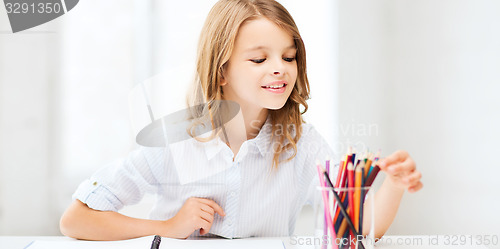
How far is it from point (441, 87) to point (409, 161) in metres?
0.46

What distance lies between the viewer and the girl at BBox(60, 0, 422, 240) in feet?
2.15

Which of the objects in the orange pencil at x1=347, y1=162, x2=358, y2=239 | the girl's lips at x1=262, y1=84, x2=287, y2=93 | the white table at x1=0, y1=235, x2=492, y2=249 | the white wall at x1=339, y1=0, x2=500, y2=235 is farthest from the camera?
the white wall at x1=339, y1=0, x2=500, y2=235

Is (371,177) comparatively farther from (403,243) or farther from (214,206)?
(214,206)

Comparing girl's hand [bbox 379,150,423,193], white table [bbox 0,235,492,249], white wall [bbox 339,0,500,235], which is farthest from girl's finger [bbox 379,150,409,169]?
white wall [bbox 339,0,500,235]

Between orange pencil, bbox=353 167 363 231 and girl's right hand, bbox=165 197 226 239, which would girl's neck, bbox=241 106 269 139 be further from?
orange pencil, bbox=353 167 363 231

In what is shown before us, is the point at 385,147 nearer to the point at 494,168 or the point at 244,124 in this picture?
the point at 494,168

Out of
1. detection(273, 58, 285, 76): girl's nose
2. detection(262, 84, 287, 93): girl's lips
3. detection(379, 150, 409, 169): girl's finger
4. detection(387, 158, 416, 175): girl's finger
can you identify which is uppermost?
detection(273, 58, 285, 76): girl's nose

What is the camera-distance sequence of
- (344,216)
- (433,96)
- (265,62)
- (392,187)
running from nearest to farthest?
1. (344,216)
2. (392,187)
3. (265,62)
4. (433,96)

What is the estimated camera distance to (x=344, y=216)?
1.48 ft

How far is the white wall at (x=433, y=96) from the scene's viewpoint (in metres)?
0.77

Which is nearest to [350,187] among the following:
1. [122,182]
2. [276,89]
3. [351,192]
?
[351,192]

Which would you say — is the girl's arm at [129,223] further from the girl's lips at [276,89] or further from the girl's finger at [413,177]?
the girl's finger at [413,177]

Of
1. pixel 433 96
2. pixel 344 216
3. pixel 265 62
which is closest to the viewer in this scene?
pixel 344 216

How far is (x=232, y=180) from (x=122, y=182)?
165mm
